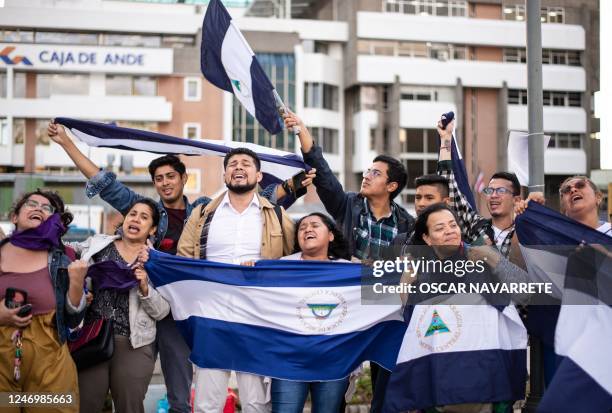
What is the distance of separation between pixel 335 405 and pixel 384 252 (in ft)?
4.13

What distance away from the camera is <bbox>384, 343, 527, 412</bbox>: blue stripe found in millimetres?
4586

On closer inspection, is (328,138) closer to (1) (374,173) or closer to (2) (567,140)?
(2) (567,140)

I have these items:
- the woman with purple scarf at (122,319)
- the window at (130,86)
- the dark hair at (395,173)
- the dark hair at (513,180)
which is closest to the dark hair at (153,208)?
the woman with purple scarf at (122,319)

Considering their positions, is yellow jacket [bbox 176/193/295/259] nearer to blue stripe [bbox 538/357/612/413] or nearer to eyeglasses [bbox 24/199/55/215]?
eyeglasses [bbox 24/199/55/215]

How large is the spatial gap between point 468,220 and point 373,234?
81 cm

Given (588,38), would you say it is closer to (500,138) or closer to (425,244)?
(500,138)

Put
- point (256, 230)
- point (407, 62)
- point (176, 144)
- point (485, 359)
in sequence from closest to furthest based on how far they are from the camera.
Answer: point (485, 359), point (256, 230), point (176, 144), point (407, 62)

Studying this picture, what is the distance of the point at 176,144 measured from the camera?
6613mm

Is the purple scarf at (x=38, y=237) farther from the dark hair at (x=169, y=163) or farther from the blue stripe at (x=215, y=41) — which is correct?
the blue stripe at (x=215, y=41)

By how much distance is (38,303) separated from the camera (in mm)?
4852

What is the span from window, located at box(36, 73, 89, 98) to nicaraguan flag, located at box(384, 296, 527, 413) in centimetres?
4272

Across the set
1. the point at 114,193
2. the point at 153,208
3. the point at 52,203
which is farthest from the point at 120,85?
the point at 52,203

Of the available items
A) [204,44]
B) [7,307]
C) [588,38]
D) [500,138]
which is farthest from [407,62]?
[7,307]

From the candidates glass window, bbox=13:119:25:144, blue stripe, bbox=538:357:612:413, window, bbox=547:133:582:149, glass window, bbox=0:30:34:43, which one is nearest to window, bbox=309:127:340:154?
window, bbox=547:133:582:149
